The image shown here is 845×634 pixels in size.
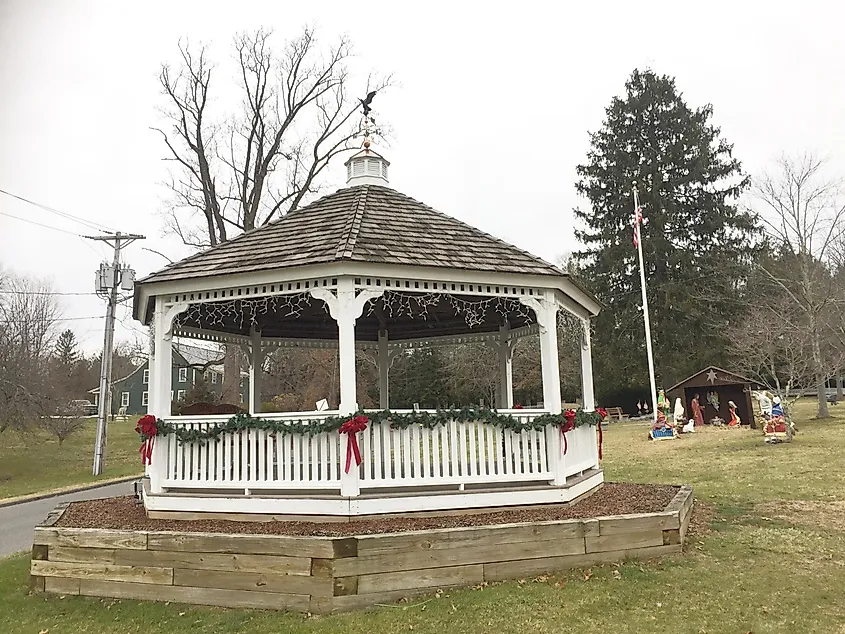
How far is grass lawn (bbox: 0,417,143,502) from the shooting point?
2061 centimetres

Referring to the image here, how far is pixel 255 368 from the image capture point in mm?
11234

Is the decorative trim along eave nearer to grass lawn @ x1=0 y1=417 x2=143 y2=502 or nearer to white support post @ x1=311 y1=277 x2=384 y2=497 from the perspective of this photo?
white support post @ x1=311 y1=277 x2=384 y2=497

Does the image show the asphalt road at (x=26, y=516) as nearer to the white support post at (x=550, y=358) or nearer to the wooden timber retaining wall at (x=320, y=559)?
the wooden timber retaining wall at (x=320, y=559)

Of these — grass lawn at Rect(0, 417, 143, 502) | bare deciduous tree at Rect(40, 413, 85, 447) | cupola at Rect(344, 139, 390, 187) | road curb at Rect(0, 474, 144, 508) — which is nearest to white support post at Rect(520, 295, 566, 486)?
cupola at Rect(344, 139, 390, 187)

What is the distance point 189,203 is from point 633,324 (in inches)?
928

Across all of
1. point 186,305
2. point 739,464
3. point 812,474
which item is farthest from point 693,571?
point 739,464

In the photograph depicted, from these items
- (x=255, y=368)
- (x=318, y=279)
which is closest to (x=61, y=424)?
(x=255, y=368)

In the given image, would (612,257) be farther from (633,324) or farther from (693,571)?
(693,571)

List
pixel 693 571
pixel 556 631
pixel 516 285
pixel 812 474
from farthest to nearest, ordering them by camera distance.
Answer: pixel 812 474, pixel 516 285, pixel 693 571, pixel 556 631

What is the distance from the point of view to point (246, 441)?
7.50m

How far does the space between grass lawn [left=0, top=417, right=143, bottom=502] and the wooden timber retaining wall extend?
558 inches

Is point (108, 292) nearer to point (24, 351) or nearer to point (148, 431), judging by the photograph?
point (24, 351)

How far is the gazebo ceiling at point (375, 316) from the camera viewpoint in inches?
375

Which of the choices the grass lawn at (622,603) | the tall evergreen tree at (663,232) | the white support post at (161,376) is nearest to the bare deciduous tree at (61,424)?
the grass lawn at (622,603)
